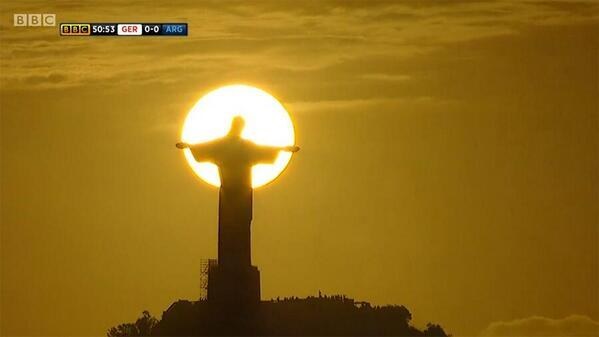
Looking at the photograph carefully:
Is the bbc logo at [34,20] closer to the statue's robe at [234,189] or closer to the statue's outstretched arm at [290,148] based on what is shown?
the statue's robe at [234,189]

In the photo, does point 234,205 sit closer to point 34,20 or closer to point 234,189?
point 234,189

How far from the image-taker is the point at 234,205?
18953 millimetres

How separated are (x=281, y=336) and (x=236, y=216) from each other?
353 centimetres

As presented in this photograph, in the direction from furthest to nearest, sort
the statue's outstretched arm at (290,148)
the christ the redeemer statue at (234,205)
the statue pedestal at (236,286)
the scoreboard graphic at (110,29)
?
1. the statue pedestal at (236,286)
2. the christ the redeemer statue at (234,205)
3. the statue's outstretched arm at (290,148)
4. the scoreboard graphic at (110,29)

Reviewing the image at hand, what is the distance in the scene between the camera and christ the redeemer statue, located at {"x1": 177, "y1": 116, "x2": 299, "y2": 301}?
727 inches

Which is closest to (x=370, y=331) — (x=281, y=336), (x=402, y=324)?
(x=402, y=324)

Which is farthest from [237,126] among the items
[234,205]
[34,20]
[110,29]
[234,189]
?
[34,20]

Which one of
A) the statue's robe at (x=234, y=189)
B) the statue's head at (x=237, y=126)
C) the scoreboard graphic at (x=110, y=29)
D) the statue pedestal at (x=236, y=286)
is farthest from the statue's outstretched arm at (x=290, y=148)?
the scoreboard graphic at (x=110, y=29)

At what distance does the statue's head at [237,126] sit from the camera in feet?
59.5

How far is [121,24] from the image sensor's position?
54.6 feet

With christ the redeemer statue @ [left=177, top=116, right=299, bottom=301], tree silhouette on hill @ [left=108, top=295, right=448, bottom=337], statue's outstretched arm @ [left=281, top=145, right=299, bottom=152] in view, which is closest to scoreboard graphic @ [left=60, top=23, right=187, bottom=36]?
christ the redeemer statue @ [left=177, top=116, right=299, bottom=301]

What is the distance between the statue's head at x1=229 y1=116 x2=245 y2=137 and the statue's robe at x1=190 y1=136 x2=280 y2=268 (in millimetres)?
128

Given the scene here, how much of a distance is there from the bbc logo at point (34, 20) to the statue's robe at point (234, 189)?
3.34m

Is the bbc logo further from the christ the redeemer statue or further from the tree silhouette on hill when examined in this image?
the tree silhouette on hill
